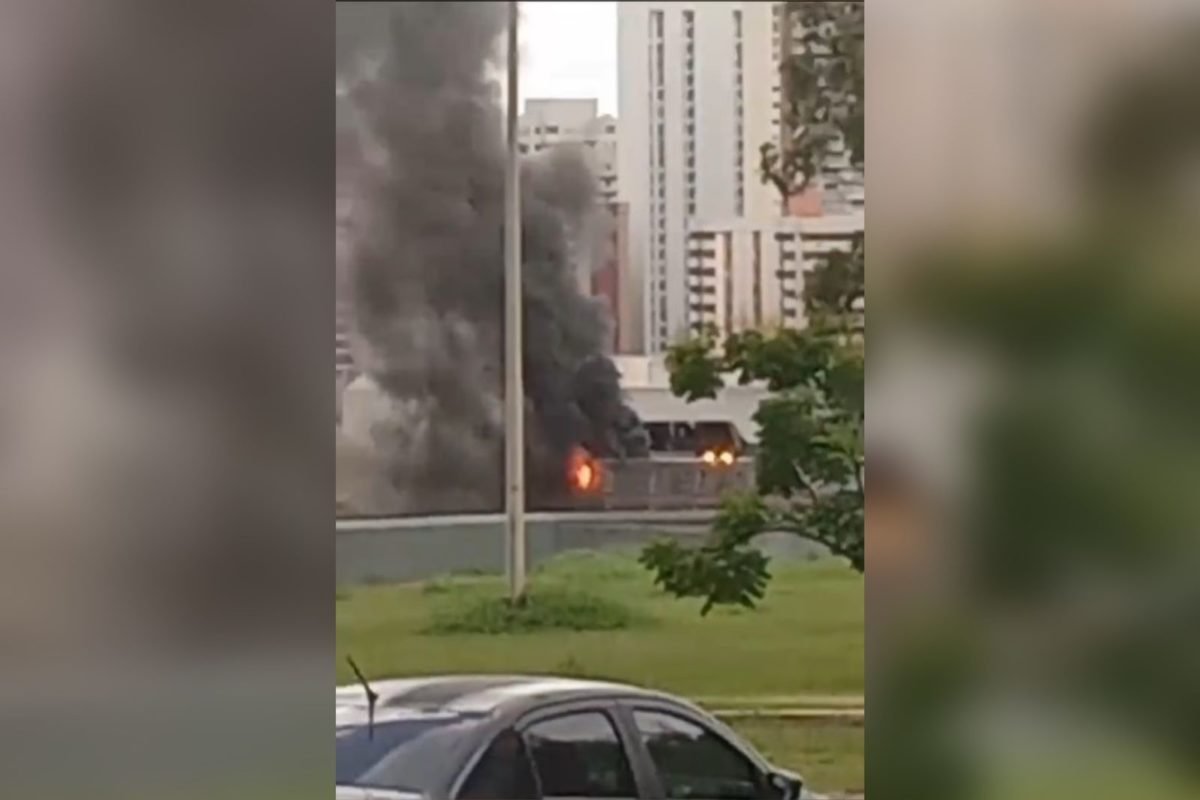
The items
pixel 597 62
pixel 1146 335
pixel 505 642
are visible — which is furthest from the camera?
pixel 597 62

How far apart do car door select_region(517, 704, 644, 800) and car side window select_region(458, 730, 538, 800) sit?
0.02 meters

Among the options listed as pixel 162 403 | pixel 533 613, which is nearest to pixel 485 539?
pixel 533 613

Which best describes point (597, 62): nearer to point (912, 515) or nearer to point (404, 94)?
point (404, 94)

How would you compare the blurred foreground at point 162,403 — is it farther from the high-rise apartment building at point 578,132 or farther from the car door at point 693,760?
the high-rise apartment building at point 578,132

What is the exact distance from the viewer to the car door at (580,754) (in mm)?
3572

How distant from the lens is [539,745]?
360 cm

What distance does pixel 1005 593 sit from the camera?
6.56 feet

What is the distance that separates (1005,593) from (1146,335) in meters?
0.36

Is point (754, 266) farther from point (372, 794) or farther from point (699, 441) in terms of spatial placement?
point (372, 794)

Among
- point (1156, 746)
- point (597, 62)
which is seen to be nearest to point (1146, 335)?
point (1156, 746)

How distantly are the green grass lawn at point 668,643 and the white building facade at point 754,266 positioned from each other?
757 millimetres

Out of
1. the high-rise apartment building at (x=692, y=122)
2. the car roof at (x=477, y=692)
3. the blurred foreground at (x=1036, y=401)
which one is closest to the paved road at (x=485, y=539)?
the car roof at (x=477, y=692)

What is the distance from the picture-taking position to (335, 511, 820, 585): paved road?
4383 mm

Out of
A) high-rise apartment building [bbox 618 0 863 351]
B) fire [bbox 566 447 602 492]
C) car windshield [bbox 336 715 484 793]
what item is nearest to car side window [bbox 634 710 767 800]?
car windshield [bbox 336 715 484 793]
